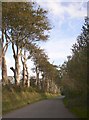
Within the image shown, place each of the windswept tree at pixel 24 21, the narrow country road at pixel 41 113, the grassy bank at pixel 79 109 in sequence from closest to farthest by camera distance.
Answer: the grassy bank at pixel 79 109
the narrow country road at pixel 41 113
the windswept tree at pixel 24 21

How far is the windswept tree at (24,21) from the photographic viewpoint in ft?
125

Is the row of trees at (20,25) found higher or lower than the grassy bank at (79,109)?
higher

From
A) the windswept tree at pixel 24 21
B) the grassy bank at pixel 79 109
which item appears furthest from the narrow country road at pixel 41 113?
the windswept tree at pixel 24 21

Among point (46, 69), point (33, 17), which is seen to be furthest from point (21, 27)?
point (46, 69)

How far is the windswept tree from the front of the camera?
3819 centimetres

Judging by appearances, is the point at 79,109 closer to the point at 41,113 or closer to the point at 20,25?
the point at 41,113

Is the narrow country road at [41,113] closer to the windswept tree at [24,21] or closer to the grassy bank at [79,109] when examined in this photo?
the grassy bank at [79,109]

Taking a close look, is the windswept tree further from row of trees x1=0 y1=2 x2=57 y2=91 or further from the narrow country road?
the narrow country road

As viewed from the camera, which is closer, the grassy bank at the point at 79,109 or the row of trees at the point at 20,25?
the grassy bank at the point at 79,109

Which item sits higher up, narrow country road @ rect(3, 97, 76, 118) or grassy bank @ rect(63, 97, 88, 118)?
grassy bank @ rect(63, 97, 88, 118)

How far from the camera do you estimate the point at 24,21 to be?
39.8m

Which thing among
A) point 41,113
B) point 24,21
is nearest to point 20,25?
point 24,21

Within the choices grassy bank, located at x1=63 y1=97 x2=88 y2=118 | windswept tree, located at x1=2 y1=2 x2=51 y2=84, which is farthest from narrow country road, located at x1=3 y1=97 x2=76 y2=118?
windswept tree, located at x1=2 y1=2 x2=51 y2=84

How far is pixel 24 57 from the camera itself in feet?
212
